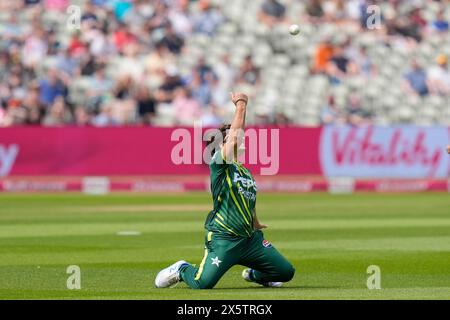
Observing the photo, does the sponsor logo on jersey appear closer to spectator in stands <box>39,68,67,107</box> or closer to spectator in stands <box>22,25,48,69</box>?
spectator in stands <box>39,68,67,107</box>

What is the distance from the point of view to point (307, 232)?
54.0ft

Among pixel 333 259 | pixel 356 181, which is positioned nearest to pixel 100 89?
pixel 356 181

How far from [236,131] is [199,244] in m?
5.11

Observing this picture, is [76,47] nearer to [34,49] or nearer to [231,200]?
[34,49]

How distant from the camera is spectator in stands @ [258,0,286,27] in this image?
1155 inches

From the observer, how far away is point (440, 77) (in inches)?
1144

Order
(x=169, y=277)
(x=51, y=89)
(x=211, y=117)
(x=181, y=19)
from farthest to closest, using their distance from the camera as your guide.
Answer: (x=181, y=19) < (x=211, y=117) < (x=51, y=89) < (x=169, y=277)

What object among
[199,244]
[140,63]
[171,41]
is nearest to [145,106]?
[140,63]

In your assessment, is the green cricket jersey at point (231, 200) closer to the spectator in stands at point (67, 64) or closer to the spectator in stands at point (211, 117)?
the spectator in stands at point (211, 117)

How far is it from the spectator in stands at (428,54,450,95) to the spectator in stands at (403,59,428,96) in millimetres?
153

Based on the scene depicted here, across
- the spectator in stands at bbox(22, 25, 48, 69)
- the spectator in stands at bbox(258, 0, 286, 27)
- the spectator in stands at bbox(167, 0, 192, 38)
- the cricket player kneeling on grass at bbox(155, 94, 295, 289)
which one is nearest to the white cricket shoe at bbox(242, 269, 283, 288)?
the cricket player kneeling on grass at bbox(155, 94, 295, 289)

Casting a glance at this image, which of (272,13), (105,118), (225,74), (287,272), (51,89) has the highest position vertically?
(272,13)

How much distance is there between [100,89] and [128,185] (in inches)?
103

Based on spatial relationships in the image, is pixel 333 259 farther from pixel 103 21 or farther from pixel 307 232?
pixel 103 21
